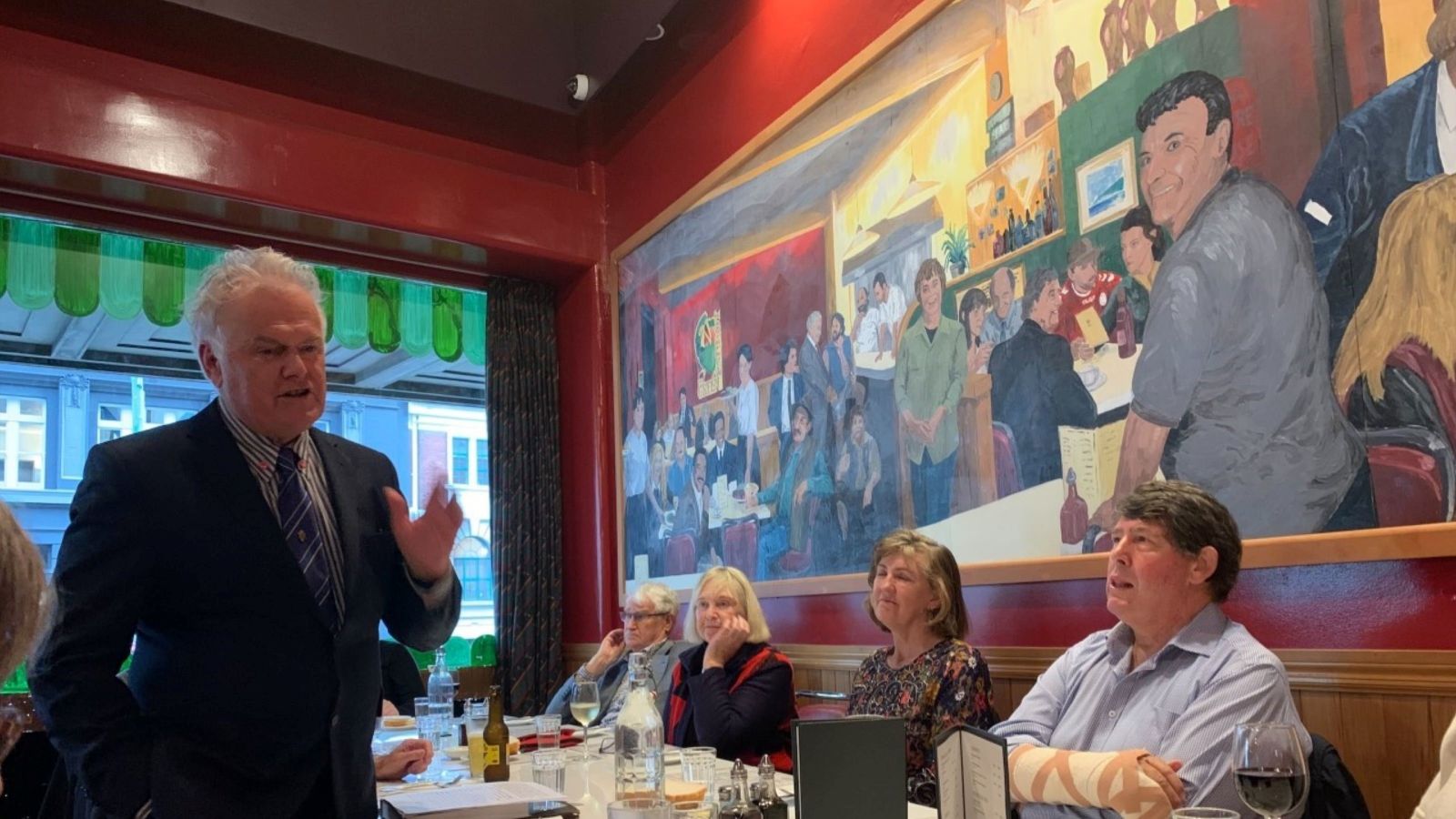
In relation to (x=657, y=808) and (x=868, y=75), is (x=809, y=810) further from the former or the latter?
(x=868, y=75)

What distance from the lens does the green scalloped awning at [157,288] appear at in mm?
4828

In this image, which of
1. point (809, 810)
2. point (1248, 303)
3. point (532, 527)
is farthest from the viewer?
point (532, 527)

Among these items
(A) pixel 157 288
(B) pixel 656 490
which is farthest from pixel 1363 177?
(A) pixel 157 288

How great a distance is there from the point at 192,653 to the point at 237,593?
0.34 feet

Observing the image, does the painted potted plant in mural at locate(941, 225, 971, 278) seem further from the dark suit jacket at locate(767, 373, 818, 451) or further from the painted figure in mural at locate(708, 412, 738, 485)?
the painted figure in mural at locate(708, 412, 738, 485)

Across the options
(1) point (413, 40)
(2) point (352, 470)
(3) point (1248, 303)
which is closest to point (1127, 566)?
(3) point (1248, 303)

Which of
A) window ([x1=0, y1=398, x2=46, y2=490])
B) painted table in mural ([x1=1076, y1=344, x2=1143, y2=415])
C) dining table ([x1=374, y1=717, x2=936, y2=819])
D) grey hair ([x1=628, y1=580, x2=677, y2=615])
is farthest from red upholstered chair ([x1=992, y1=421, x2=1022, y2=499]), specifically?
window ([x1=0, y1=398, x2=46, y2=490])

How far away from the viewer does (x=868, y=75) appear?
3.74m

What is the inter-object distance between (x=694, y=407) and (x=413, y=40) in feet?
7.91

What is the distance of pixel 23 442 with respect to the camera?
492 cm

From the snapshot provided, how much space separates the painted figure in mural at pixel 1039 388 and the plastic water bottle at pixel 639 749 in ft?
4.69

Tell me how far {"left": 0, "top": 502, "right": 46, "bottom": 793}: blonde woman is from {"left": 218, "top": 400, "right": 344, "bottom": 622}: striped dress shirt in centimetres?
66

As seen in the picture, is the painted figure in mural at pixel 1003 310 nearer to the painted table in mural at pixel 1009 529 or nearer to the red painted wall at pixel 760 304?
the painted table in mural at pixel 1009 529

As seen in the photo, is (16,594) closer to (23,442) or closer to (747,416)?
(747,416)
